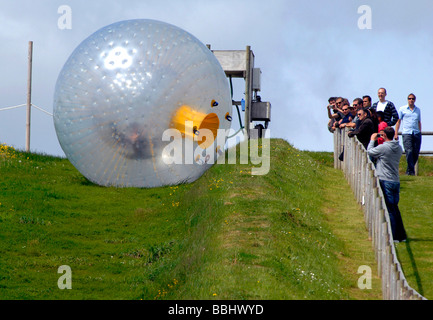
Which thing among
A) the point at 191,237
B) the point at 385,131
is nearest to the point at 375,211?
the point at 385,131

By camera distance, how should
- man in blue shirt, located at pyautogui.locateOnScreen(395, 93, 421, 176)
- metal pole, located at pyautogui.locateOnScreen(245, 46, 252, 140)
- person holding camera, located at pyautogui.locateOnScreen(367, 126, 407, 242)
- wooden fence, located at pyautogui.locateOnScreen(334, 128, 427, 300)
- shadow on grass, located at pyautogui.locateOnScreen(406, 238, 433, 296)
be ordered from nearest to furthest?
1. wooden fence, located at pyautogui.locateOnScreen(334, 128, 427, 300)
2. shadow on grass, located at pyautogui.locateOnScreen(406, 238, 433, 296)
3. person holding camera, located at pyautogui.locateOnScreen(367, 126, 407, 242)
4. man in blue shirt, located at pyautogui.locateOnScreen(395, 93, 421, 176)
5. metal pole, located at pyautogui.locateOnScreen(245, 46, 252, 140)

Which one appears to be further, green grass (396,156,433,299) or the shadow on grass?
green grass (396,156,433,299)

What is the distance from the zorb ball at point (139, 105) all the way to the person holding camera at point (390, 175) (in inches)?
185

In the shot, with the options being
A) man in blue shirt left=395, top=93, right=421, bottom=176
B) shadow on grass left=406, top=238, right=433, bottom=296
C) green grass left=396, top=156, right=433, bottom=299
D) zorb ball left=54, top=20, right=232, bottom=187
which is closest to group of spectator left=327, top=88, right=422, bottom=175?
man in blue shirt left=395, top=93, right=421, bottom=176

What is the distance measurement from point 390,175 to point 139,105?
5.69 m

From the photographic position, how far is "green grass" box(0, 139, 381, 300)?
428 inches

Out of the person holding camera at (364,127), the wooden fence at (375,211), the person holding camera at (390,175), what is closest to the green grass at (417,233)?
the person holding camera at (390,175)

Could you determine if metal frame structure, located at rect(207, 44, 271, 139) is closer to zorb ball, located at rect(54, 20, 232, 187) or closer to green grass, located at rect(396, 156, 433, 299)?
green grass, located at rect(396, 156, 433, 299)

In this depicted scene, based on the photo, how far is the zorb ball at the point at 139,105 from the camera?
15781 millimetres

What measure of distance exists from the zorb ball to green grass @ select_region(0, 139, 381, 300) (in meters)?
0.78

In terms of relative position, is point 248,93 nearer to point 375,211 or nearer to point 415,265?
point 375,211

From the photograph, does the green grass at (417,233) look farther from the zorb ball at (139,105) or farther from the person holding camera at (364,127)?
the zorb ball at (139,105)

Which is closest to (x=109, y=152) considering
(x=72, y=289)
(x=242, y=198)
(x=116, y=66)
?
(x=116, y=66)
